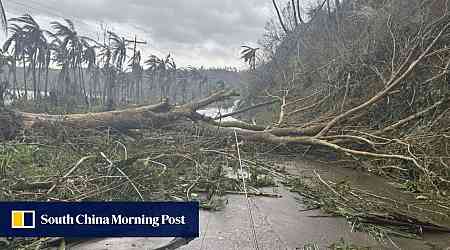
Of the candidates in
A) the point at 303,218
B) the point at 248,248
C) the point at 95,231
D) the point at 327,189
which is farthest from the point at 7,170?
the point at 327,189

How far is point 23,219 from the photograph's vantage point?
9.69 ft

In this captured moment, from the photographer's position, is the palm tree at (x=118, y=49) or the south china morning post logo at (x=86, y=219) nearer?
the south china morning post logo at (x=86, y=219)

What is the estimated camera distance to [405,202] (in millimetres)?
5184

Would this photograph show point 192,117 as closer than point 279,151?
No

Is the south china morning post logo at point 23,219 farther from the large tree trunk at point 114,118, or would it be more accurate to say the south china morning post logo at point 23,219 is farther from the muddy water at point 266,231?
the large tree trunk at point 114,118

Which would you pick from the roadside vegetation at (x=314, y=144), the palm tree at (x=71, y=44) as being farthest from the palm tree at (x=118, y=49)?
the roadside vegetation at (x=314, y=144)

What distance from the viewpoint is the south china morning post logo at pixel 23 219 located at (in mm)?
2922

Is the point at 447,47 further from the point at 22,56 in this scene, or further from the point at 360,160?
the point at 22,56

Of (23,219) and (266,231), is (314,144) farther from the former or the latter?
(23,219)

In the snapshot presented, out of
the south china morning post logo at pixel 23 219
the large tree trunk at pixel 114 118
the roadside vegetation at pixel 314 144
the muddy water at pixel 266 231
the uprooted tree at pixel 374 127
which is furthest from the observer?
the large tree trunk at pixel 114 118

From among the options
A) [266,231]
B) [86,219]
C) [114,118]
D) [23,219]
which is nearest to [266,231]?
[266,231]

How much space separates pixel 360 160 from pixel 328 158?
1.30 m

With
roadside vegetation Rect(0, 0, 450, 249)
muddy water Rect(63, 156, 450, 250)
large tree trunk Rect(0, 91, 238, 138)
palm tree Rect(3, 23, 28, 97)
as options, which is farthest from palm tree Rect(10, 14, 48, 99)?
muddy water Rect(63, 156, 450, 250)

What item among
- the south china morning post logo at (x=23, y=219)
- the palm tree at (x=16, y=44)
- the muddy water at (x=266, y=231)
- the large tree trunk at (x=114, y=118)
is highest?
the palm tree at (x=16, y=44)
